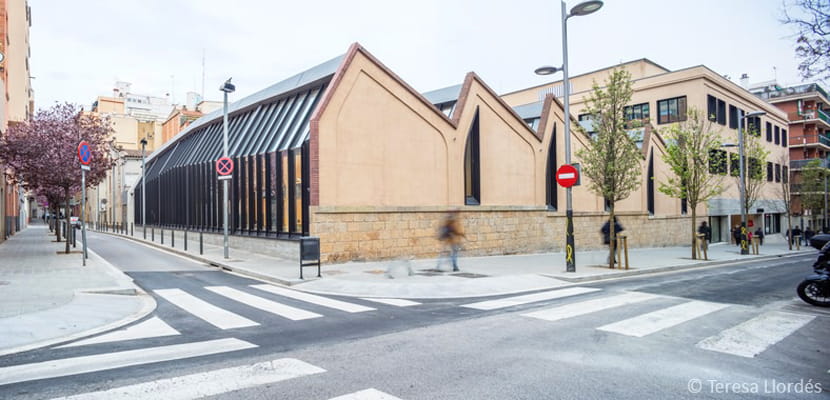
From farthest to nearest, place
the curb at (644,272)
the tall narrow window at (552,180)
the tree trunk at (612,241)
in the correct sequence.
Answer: the tall narrow window at (552,180) → the tree trunk at (612,241) → the curb at (644,272)

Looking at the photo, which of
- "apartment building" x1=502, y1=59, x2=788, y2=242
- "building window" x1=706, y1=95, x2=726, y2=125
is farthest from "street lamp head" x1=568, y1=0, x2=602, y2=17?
"building window" x1=706, y1=95, x2=726, y2=125

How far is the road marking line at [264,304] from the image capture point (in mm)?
8094

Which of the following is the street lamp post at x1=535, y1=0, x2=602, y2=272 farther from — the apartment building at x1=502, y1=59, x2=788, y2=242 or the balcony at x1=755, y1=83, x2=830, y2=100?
the balcony at x1=755, y1=83, x2=830, y2=100

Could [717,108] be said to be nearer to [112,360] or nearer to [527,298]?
[527,298]

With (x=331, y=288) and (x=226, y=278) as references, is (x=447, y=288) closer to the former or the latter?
(x=331, y=288)

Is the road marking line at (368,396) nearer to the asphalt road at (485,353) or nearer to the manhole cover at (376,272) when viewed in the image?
the asphalt road at (485,353)

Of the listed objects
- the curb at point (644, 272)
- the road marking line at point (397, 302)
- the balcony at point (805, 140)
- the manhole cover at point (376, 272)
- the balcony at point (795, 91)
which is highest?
the balcony at point (795, 91)

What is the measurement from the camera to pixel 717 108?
123ft

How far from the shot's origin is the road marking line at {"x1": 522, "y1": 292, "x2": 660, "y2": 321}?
8008 millimetres

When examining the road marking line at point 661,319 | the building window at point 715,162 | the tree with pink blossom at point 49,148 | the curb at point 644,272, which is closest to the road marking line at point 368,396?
the road marking line at point 661,319

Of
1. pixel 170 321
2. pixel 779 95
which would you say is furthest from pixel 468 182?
pixel 779 95

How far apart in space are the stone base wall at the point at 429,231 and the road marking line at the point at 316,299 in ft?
13.3

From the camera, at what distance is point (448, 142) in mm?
19516

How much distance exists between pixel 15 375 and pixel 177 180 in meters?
29.3
